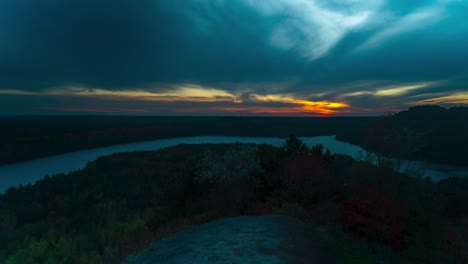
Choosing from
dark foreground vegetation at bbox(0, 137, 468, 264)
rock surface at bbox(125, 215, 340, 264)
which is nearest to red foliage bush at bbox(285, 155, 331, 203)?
dark foreground vegetation at bbox(0, 137, 468, 264)

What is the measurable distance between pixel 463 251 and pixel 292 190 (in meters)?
11.0

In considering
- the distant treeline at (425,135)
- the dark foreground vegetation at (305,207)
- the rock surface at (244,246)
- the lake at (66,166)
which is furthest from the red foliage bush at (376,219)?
the lake at (66,166)

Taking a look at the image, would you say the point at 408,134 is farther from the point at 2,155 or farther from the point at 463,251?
the point at 2,155

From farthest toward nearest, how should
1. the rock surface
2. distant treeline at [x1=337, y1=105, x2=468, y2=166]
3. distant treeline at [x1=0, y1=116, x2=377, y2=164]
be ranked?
distant treeline at [x1=0, y1=116, x2=377, y2=164]
distant treeline at [x1=337, y1=105, x2=468, y2=166]
the rock surface

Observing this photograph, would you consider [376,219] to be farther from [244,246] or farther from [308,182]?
[244,246]

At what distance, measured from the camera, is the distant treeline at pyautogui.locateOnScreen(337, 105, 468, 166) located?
37097mm

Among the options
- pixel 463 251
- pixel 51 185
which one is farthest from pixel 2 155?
pixel 463 251

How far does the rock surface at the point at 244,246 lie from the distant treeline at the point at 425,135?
31712 mm

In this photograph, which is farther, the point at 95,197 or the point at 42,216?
the point at 95,197

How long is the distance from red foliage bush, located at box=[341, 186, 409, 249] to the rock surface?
3.13 metres

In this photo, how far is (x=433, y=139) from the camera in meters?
104

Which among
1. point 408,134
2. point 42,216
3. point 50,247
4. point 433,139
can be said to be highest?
point 408,134

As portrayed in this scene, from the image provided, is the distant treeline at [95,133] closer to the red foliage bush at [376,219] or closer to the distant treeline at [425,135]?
the distant treeline at [425,135]

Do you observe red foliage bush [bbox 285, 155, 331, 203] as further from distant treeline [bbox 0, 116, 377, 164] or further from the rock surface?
distant treeline [bbox 0, 116, 377, 164]
